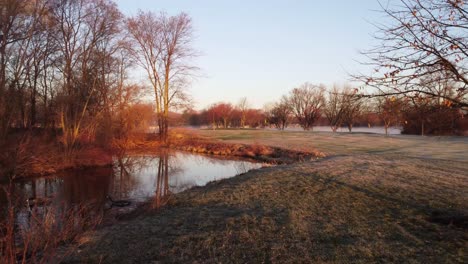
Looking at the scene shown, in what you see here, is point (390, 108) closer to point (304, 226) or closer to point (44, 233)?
point (304, 226)

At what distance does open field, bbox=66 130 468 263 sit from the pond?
2.14 metres

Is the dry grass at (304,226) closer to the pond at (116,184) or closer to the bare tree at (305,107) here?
the pond at (116,184)

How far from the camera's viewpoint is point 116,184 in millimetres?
13961

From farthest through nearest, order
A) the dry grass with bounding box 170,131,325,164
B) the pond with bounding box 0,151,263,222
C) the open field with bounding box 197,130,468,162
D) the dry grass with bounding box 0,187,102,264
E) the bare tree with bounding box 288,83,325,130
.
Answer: the bare tree with bounding box 288,83,325,130 < the dry grass with bounding box 170,131,325,164 < the open field with bounding box 197,130,468,162 < the pond with bounding box 0,151,263,222 < the dry grass with bounding box 0,187,102,264

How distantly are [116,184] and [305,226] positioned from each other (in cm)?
1065

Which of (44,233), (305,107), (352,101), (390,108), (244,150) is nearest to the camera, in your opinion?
(390,108)

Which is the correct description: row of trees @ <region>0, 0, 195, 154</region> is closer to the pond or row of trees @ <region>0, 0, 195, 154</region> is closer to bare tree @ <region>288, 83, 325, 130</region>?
the pond

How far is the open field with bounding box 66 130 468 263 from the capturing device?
15.6 feet

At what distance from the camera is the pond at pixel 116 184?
10.6 m

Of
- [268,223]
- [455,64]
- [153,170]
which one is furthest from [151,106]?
[455,64]

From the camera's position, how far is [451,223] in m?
5.53

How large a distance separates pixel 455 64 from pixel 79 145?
70.7 ft

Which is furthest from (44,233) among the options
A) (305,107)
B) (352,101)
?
(305,107)

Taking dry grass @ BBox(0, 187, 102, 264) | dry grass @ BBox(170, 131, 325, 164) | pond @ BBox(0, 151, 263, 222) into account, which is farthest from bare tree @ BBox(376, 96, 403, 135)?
dry grass @ BBox(170, 131, 325, 164)
